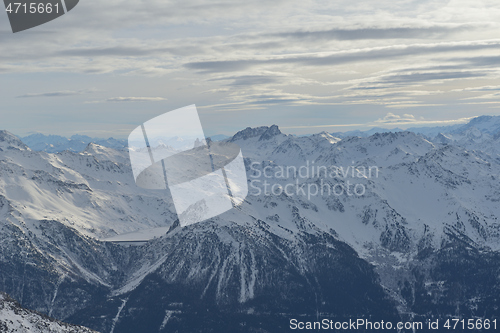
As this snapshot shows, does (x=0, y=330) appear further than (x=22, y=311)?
No

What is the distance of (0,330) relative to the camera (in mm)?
179125

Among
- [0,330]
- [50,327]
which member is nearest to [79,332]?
[50,327]

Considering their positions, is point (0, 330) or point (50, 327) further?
point (50, 327)

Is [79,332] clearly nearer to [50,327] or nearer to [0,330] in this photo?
[50,327]

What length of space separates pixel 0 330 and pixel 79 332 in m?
28.3

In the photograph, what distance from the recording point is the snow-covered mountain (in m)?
186

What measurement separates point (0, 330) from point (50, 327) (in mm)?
19185

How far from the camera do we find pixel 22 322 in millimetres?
190625

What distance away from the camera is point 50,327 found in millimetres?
195250

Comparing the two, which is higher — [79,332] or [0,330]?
[0,330]

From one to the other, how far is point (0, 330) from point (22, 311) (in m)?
18.2

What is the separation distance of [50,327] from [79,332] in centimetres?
996

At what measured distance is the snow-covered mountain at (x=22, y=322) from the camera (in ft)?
611
